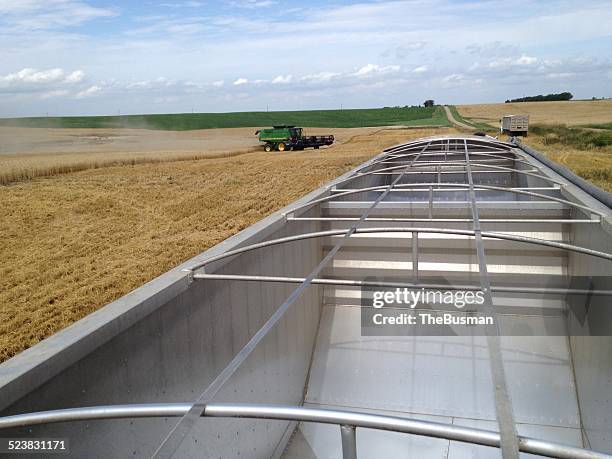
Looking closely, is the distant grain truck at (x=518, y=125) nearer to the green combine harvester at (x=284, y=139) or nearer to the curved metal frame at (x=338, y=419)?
the green combine harvester at (x=284, y=139)

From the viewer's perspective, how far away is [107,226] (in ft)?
45.5

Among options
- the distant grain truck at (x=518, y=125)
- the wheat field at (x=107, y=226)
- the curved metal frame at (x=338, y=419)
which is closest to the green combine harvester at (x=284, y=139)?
the wheat field at (x=107, y=226)

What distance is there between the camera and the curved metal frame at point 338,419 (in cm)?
171

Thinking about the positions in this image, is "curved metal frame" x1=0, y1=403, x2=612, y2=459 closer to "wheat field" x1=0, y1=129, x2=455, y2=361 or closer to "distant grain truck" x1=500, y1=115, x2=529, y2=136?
"wheat field" x1=0, y1=129, x2=455, y2=361

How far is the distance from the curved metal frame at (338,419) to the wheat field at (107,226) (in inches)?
200

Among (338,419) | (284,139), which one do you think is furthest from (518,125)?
(338,419)

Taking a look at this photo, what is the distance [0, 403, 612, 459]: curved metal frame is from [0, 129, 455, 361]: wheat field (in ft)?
16.7

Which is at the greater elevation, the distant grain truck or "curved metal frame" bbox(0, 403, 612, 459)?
the distant grain truck

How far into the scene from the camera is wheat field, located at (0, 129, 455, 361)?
8172 mm

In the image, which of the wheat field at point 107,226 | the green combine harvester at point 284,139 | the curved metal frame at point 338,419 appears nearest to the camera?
the curved metal frame at point 338,419

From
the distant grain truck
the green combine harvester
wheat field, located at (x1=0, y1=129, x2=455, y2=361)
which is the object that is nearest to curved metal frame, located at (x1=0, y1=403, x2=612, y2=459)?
wheat field, located at (x1=0, y1=129, x2=455, y2=361)

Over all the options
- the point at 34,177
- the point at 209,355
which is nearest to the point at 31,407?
the point at 209,355

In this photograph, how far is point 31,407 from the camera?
8.57 ft

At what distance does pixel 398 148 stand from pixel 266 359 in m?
11.4
